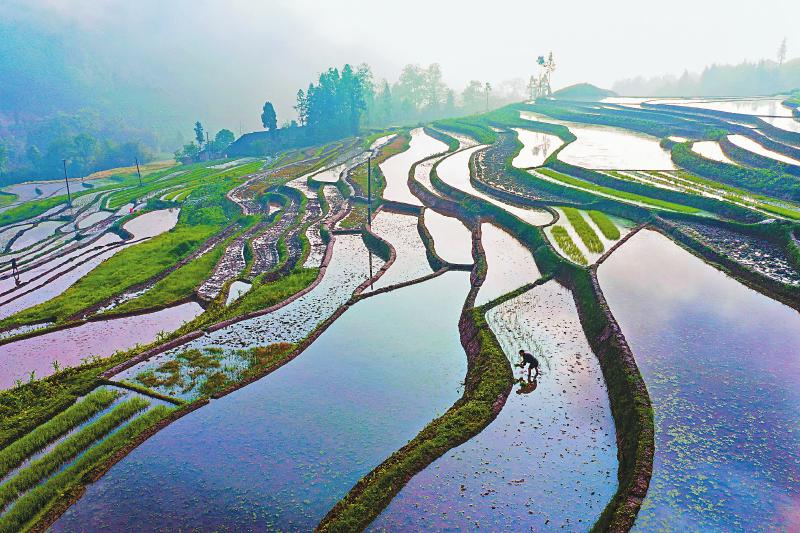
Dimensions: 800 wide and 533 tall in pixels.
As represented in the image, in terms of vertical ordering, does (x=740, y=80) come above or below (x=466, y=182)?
above

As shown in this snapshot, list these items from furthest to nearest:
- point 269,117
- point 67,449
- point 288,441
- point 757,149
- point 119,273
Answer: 1. point 269,117
2. point 757,149
3. point 119,273
4. point 67,449
5. point 288,441

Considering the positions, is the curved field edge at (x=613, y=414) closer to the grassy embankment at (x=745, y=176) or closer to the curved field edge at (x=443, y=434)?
the curved field edge at (x=443, y=434)

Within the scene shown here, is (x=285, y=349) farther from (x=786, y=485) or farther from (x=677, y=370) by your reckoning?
(x=786, y=485)

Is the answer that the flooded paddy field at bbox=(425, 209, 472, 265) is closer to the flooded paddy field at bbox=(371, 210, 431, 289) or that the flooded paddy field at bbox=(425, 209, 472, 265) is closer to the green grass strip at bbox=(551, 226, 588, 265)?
the flooded paddy field at bbox=(371, 210, 431, 289)

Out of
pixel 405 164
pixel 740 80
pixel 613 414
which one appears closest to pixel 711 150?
pixel 405 164

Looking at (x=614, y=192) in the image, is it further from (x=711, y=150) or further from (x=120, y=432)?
(x=120, y=432)
